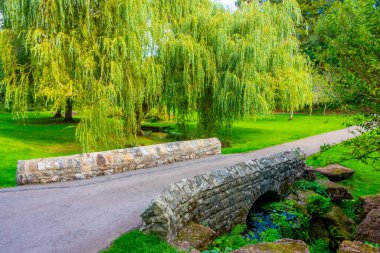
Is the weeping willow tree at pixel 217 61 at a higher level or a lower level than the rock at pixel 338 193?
higher

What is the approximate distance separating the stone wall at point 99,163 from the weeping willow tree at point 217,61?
4169mm

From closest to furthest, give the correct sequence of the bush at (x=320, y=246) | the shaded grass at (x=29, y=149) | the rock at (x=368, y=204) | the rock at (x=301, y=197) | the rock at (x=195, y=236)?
the rock at (x=195, y=236) < the bush at (x=320, y=246) < the rock at (x=368, y=204) < the rock at (x=301, y=197) < the shaded grass at (x=29, y=149)

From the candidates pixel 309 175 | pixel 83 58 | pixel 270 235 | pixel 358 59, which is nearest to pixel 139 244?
pixel 270 235

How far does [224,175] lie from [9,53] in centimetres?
1039

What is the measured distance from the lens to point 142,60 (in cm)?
1352

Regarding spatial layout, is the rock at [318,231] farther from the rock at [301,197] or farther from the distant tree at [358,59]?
the distant tree at [358,59]

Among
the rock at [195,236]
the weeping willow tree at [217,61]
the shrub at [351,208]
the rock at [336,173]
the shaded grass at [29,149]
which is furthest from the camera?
the weeping willow tree at [217,61]

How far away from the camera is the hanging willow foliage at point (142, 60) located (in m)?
11.8

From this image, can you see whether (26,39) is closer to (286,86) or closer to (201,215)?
(201,215)

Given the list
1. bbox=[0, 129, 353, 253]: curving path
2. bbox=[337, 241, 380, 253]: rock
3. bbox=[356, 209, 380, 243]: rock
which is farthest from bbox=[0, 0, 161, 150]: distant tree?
bbox=[337, 241, 380, 253]: rock

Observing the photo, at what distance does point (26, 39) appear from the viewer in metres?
11.4

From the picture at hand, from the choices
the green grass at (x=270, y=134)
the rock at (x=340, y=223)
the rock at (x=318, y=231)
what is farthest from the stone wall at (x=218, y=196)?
the green grass at (x=270, y=134)

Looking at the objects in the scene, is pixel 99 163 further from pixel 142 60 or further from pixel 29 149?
pixel 29 149

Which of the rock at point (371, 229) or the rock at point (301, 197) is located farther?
the rock at point (301, 197)
